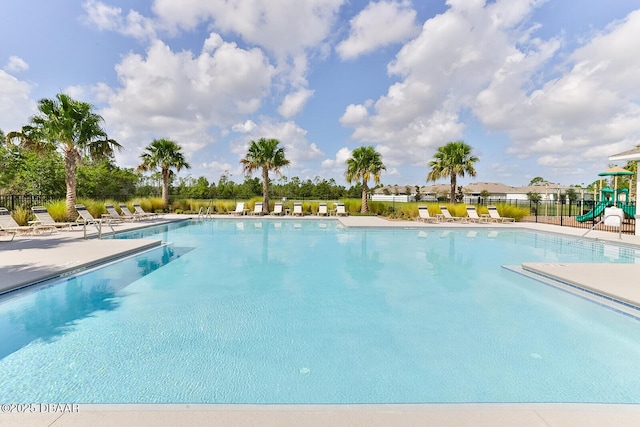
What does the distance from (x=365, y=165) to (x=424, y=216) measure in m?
5.83

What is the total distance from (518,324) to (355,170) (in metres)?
19.1

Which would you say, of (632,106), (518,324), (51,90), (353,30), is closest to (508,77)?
(632,106)

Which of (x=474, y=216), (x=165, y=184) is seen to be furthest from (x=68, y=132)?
(x=474, y=216)

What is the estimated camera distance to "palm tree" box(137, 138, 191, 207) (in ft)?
74.0

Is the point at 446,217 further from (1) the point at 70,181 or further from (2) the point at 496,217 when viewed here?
(1) the point at 70,181

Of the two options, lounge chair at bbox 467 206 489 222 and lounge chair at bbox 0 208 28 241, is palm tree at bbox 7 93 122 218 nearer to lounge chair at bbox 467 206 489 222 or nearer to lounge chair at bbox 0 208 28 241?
lounge chair at bbox 0 208 28 241

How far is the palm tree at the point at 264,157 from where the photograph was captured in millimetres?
21853

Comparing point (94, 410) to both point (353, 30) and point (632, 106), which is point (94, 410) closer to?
point (353, 30)

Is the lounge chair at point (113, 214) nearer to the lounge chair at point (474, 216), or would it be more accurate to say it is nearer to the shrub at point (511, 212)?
the lounge chair at point (474, 216)

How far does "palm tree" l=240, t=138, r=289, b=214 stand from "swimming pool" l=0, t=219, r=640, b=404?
1537cm

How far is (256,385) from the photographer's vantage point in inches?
110

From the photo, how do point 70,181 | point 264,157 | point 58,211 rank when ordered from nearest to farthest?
point 58,211 < point 70,181 < point 264,157

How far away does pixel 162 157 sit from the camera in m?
22.8

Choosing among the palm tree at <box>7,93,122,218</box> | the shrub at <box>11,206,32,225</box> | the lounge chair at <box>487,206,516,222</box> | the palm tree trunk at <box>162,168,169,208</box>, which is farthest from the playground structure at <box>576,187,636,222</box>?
the palm tree trunk at <box>162,168,169,208</box>
